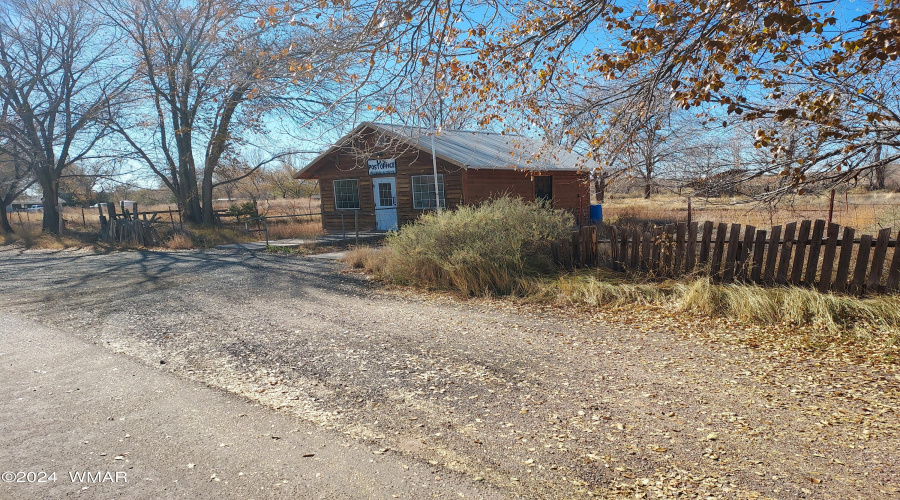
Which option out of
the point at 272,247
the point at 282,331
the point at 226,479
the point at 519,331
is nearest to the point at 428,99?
the point at 519,331

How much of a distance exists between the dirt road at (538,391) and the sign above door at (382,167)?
11.7 meters

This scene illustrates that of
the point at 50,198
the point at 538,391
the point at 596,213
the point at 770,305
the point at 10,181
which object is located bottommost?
the point at 538,391

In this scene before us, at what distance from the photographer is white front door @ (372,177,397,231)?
63.8ft

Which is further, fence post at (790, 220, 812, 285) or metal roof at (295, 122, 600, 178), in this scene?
metal roof at (295, 122, 600, 178)

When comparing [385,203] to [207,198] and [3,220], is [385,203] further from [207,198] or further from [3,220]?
[3,220]

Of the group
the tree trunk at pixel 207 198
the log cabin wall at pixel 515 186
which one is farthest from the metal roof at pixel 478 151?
the tree trunk at pixel 207 198

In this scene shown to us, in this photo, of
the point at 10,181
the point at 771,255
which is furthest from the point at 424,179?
the point at 10,181

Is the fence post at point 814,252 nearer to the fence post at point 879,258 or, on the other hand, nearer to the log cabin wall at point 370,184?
the fence post at point 879,258

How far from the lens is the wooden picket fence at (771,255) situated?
6332 mm

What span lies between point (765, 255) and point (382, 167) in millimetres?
14168

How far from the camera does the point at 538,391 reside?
4.26m

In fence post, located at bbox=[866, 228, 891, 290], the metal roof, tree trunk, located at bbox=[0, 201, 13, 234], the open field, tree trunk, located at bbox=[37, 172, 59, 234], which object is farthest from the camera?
tree trunk, located at bbox=[0, 201, 13, 234]

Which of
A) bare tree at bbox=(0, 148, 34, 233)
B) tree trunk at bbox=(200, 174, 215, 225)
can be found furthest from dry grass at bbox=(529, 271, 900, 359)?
bare tree at bbox=(0, 148, 34, 233)

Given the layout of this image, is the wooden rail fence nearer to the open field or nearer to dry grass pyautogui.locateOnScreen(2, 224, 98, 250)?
the open field
